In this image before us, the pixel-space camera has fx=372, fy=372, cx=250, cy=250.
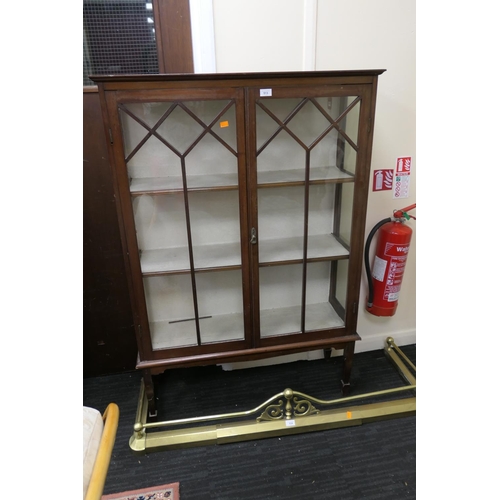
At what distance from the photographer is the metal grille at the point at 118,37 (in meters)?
1.58

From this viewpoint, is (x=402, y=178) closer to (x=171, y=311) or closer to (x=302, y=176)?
(x=302, y=176)

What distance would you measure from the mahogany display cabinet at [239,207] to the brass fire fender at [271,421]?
135 millimetres

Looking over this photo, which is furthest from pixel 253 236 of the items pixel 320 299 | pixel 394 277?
pixel 394 277

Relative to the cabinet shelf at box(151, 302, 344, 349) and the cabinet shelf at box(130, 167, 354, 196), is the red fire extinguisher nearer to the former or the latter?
the cabinet shelf at box(151, 302, 344, 349)

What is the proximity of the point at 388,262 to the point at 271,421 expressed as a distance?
3.26 feet

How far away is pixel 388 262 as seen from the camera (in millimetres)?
1952

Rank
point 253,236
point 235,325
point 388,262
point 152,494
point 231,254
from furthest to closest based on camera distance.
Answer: point 388,262 < point 235,325 < point 231,254 < point 253,236 < point 152,494

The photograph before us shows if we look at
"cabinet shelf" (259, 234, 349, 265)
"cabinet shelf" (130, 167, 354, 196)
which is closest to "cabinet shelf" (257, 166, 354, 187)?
"cabinet shelf" (130, 167, 354, 196)

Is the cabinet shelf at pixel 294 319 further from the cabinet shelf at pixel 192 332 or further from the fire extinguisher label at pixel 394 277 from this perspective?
the fire extinguisher label at pixel 394 277

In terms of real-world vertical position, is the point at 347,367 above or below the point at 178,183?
below

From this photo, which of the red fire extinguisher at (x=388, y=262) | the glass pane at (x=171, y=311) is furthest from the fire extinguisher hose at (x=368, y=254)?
the glass pane at (x=171, y=311)

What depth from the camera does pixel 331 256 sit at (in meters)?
1.74

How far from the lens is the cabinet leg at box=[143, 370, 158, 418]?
5.71 feet

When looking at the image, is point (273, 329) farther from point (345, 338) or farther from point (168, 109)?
point (168, 109)
